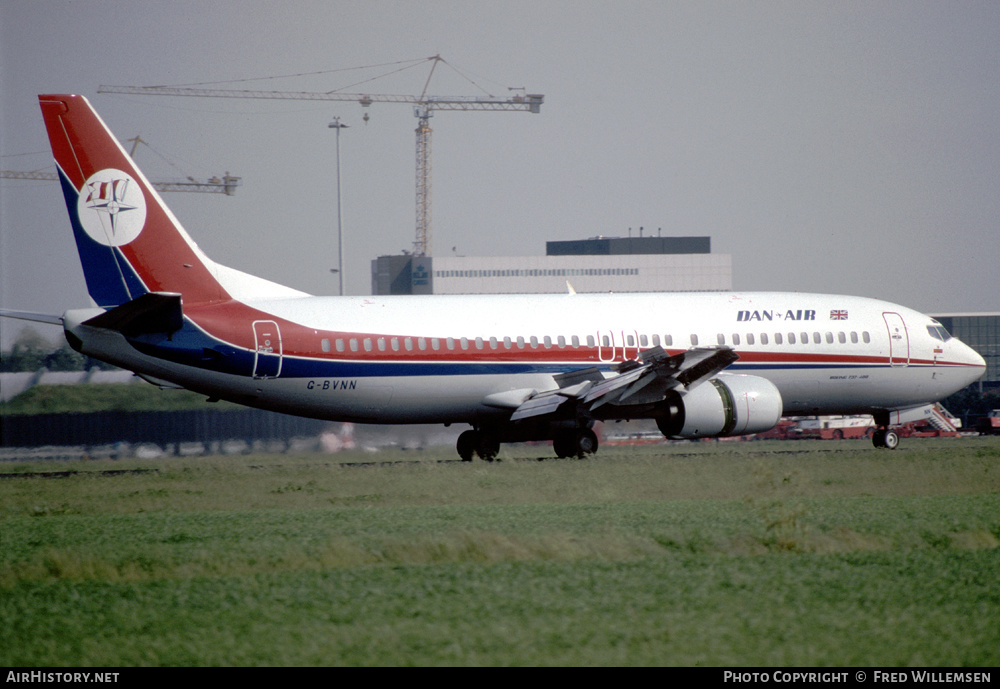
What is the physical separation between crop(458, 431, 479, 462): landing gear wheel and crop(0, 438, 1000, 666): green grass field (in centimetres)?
668

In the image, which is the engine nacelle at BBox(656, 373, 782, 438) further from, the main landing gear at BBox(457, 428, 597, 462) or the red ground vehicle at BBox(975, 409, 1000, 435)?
the red ground vehicle at BBox(975, 409, 1000, 435)

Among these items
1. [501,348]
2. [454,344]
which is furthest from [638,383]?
[454,344]

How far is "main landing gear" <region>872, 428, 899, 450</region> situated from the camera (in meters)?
34.5

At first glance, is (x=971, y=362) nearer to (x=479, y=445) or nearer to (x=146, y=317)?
(x=479, y=445)

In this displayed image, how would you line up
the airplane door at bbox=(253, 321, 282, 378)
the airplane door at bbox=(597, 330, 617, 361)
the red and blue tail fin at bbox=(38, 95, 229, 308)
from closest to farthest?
1. the red and blue tail fin at bbox=(38, 95, 229, 308)
2. the airplane door at bbox=(253, 321, 282, 378)
3. the airplane door at bbox=(597, 330, 617, 361)

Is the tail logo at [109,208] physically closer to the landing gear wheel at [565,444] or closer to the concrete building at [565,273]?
the landing gear wheel at [565,444]

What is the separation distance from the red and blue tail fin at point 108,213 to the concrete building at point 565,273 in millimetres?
89472

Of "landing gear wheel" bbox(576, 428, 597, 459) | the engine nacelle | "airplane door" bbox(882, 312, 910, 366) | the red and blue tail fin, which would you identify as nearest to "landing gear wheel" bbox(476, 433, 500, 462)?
"landing gear wheel" bbox(576, 428, 597, 459)

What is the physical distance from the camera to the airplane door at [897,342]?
33406mm

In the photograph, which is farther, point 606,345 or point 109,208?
point 606,345

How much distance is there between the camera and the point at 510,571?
519 inches

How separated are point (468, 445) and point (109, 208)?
1132 centimetres

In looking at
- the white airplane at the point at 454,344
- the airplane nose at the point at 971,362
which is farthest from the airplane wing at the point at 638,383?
the airplane nose at the point at 971,362
